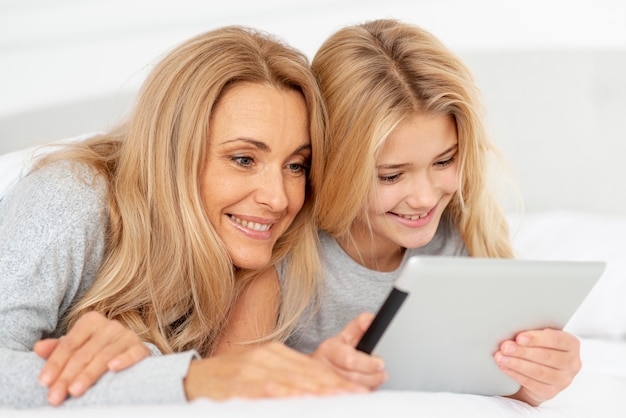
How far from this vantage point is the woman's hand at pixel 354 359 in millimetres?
1190

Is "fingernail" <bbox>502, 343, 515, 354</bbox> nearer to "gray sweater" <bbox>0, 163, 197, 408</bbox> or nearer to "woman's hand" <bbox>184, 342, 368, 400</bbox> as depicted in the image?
"woman's hand" <bbox>184, 342, 368, 400</bbox>

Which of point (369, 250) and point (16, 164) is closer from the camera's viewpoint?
point (16, 164)

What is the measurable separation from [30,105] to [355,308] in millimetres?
1245

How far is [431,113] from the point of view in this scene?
1619mm

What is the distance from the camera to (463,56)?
2643mm

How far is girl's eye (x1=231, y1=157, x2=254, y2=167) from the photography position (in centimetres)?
155

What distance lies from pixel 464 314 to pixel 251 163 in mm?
497

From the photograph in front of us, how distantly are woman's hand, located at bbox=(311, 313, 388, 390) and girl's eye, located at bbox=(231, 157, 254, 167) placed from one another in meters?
0.42

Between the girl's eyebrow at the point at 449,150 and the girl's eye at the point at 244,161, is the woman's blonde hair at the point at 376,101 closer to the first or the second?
the girl's eyebrow at the point at 449,150

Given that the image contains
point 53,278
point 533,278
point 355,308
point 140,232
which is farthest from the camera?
point 355,308

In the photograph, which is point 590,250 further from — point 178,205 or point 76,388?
point 76,388

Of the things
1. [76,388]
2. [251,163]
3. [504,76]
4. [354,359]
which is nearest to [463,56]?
[504,76]

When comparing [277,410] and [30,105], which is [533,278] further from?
[30,105]

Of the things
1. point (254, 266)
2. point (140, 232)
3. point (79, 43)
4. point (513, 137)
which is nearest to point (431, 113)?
point (254, 266)
